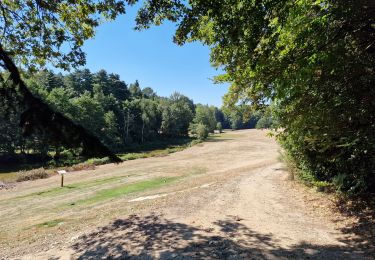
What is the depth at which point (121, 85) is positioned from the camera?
118625mm

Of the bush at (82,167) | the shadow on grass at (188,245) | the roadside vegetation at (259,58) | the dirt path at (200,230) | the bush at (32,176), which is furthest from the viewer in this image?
the bush at (82,167)

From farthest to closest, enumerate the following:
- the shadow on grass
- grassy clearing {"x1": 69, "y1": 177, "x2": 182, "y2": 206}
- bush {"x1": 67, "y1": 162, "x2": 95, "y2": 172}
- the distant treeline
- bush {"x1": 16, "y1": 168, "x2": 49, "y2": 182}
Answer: the distant treeline < bush {"x1": 67, "y1": 162, "x2": 95, "y2": 172} < bush {"x1": 16, "y1": 168, "x2": 49, "y2": 182} < grassy clearing {"x1": 69, "y1": 177, "x2": 182, "y2": 206} < the shadow on grass

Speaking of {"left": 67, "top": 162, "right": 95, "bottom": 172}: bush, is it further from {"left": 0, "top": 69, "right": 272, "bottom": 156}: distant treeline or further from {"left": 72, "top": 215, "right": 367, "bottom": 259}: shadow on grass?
{"left": 72, "top": 215, "right": 367, "bottom": 259}: shadow on grass

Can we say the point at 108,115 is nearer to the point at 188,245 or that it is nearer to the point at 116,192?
the point at 116,192

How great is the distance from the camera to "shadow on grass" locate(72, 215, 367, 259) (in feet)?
25.8

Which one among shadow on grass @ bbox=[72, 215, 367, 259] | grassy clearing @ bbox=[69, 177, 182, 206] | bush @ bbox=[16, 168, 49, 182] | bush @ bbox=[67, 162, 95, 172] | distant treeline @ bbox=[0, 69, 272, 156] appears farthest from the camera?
distant treeline @ bbox=[0, 69, 272, 156]

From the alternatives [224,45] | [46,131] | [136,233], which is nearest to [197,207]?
[136,233]

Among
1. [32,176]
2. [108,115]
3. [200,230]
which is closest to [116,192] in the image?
[200,230]

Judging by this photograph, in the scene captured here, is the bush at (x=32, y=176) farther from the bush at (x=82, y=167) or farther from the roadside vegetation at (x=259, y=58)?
the roadside vegetation at (x=259, y=58)

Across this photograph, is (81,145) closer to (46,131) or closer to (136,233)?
(46,131)

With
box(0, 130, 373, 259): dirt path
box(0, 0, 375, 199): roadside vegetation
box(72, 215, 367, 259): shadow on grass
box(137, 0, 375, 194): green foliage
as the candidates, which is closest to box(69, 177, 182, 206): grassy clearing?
box(0, 130, 373, 259): dirt path

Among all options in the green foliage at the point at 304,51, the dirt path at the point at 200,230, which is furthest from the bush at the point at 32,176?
the green foliage at the point at 304,51

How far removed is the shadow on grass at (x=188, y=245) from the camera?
25.8 ft

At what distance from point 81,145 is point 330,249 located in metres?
7.03
